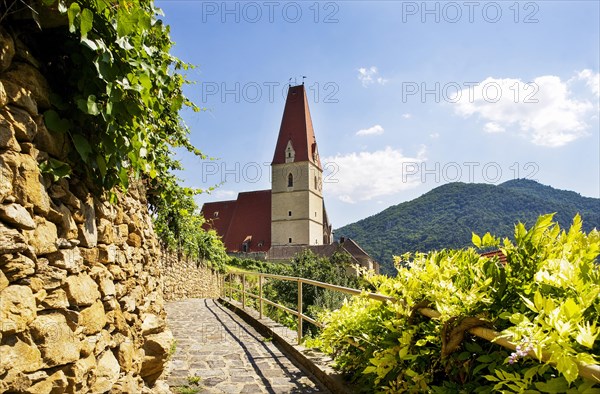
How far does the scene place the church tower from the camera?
1746 inches

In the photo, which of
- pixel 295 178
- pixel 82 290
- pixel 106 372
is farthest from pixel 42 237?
pixel 295 178

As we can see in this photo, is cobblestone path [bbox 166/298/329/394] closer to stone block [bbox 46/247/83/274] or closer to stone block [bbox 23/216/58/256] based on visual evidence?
stone block [bbox 46/247/83/274]

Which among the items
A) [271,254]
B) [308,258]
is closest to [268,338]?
[308,258]

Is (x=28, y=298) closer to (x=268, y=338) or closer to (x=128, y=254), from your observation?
(x=128, y=254)

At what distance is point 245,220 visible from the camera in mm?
47906

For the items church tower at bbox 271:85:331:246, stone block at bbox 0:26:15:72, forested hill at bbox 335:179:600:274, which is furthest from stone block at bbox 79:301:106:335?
forested hill at bbox 335:179:600:274

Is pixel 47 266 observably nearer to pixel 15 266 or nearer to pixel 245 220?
pixel 15 266

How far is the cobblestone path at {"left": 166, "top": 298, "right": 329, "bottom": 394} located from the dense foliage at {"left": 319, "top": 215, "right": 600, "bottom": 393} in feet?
4.55

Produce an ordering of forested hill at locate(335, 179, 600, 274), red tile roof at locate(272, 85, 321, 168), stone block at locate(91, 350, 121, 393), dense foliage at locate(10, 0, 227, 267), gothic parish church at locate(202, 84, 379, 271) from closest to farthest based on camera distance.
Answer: dense foliage at locate(10, 0, 227, 267)
stone block at locate(91, 350, 121, 393)
gothic parish church at locate(202, 84, 379, 271)
red tile roof at locate(272, 85, 321, 168)
forested hill at locate(335, 179, 600, 274)

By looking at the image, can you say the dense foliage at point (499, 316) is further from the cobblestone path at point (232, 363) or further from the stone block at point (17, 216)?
the stone block at point (17, 216)

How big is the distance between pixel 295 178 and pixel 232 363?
40569 millimetres

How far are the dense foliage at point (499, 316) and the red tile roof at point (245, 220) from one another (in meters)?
43.1

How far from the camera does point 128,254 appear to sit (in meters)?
3.07

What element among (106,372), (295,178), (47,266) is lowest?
(106,372)
